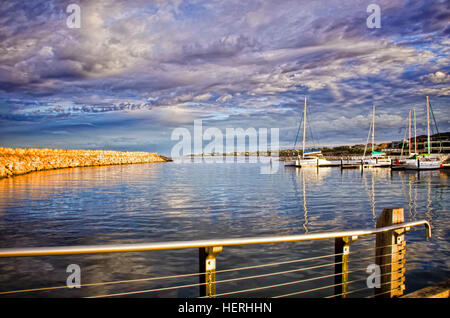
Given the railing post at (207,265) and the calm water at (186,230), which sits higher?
the railing post at (207,265)

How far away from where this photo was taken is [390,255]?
4762 mm

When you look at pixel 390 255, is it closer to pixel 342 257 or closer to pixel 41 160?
pixel 342 257

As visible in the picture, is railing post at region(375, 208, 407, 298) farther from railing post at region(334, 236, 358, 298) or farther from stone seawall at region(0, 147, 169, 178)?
stone seawall at region(0, 147, 169, 178)

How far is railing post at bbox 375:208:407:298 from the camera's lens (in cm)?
473

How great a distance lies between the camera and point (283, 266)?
8.67 meters

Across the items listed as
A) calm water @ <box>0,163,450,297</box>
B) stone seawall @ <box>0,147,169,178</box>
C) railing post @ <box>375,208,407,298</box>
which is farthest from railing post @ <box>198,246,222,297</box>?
stone seawall @ <box>0,147,169,178</box>

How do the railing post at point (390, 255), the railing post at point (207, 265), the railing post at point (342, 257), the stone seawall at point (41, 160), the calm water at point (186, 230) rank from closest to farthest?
the railing post at point (207, 265) < the railing post at point (342, 257) < the railing post at point (390, 255) < the calm water at point (186, 230) < the stone seawall at point (41, 160)

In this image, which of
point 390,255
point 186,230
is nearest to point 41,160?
point 186,230

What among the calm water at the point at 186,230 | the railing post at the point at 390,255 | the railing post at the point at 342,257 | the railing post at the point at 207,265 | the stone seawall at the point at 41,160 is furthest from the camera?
the stone seawall at the point at 41,160

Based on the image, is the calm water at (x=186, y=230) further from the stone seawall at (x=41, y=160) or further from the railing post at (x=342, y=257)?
the stone seawall at (x=41, y=160)

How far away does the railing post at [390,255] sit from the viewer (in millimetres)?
4733

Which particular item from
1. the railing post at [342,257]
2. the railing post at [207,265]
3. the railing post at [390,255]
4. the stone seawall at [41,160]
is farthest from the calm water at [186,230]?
the stone seawall at [41,160]

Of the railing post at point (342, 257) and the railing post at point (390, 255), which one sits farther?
the railing post at point (390, 255)

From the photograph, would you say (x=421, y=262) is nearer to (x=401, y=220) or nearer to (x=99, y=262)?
(x=401, y=220)
